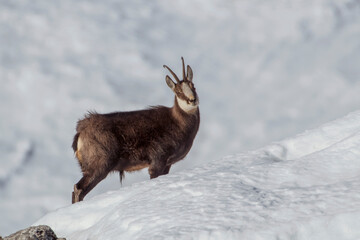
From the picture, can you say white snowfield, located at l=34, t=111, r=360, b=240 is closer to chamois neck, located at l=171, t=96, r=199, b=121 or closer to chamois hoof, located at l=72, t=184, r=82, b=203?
chamois hoof, located at l=72, t=184, r=82, b=203

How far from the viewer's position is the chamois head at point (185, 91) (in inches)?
369

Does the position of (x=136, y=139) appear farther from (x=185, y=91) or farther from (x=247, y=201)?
(x=247, y=201)

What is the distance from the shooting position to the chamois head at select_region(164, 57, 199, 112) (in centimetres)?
938

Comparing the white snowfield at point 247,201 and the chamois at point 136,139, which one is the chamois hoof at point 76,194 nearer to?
the chamois at point 136,139

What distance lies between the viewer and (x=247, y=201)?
4.45 m

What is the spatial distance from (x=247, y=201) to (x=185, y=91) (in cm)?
507

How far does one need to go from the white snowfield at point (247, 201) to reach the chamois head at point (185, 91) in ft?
10.3

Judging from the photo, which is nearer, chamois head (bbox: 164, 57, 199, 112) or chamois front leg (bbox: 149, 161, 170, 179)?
chamois front leg (bbox: 149, 161, 170, 179)

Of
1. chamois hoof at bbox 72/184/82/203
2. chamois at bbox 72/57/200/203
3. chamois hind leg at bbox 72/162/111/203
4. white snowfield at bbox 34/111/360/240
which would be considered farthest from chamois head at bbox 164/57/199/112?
white snowfield at bbox 34/111/360/240

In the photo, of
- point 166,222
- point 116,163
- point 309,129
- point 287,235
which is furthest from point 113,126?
point 287,235

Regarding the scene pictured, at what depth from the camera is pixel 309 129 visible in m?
6.72

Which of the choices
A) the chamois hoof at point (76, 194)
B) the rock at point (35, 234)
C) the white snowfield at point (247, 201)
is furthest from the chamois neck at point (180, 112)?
the rock at point (35, 234)

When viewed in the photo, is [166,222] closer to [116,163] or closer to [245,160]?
[245,160]

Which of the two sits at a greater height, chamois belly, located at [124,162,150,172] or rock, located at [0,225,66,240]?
chamois belly, located at [124,162,150,172]
